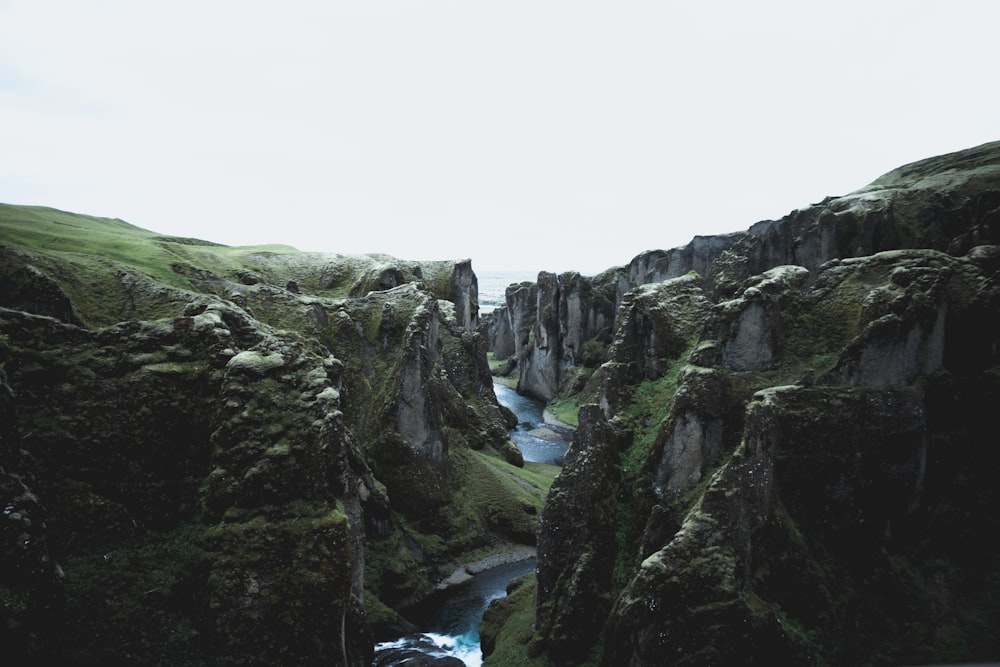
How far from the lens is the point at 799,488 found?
2536 centimetres

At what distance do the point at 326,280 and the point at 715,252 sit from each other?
246ft

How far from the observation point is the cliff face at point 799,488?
22.4 metres

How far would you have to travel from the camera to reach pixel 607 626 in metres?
24.6

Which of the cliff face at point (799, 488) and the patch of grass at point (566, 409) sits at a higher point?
the cliff face at point (799, 488)

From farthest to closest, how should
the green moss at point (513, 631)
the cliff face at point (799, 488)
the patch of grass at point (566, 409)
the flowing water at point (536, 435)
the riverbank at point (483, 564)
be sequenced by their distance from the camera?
the patch of grass at point (566, 409)
the flowing water at point (536, 435)
the riverbank at point (483, 564)
the green moss at point (513, 631)
the cliff face at point (799, 488)

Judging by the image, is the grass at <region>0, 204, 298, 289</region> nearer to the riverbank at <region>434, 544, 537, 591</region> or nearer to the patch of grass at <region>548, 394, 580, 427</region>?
the riverbank at <region>434, 544, 537, 591</region>

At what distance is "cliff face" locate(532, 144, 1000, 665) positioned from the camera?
73.5ft

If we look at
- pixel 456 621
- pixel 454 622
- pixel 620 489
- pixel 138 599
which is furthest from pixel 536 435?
pixel 138 599

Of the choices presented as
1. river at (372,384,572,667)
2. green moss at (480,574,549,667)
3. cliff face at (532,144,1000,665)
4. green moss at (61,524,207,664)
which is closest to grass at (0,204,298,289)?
green moss at (61,524,207,664)

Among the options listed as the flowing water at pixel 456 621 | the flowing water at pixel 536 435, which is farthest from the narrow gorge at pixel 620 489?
the flowing water at pixel 536 435

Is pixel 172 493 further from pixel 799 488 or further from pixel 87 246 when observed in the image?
pixel 87 246

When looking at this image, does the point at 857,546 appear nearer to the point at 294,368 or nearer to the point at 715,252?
the point at 294,368

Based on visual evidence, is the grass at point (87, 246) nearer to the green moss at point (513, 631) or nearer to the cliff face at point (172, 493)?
the cliff face at point (172, 493)

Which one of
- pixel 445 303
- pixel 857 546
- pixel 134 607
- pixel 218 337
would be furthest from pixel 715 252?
pixel 134 607
